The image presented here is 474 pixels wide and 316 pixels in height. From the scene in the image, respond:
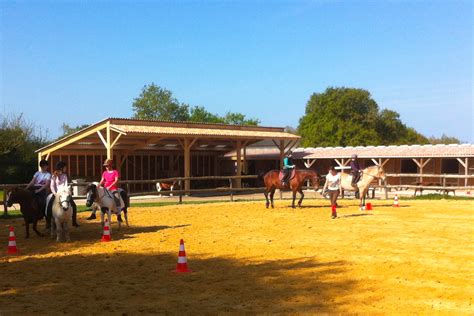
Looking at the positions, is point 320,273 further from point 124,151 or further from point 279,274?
point 124,151

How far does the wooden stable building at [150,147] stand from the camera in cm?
2683

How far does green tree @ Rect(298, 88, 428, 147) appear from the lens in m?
60.3

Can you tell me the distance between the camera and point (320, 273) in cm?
762

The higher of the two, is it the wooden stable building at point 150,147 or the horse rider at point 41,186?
the wooden stable building at point 150,147

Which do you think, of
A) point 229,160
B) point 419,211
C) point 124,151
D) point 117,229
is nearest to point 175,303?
point 117,229

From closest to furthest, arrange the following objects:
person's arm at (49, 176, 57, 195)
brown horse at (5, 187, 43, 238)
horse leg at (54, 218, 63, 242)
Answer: horse leg at (54, 218, 63, 242), person's arm at (49, 176, 57, 195), brown horse at (5, 187, 43, 238)

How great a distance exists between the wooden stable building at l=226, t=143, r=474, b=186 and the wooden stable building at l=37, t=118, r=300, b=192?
3.18 m

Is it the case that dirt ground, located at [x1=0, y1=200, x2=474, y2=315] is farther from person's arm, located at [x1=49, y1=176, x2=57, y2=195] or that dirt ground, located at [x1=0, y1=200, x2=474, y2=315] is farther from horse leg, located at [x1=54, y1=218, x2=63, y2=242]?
person's arm, located at [x1=49, y1=176, x2=57, y2=195]

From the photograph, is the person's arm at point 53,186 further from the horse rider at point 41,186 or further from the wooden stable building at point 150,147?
the wooden stable building at point 150,147

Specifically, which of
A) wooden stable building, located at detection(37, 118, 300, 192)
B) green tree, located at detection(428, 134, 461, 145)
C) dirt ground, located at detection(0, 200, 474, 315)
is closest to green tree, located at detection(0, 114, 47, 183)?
wooden stable building, located at detection(37, 118, 300, 192)

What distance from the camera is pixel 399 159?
35.2 meters

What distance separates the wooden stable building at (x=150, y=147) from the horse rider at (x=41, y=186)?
1293 centimetres

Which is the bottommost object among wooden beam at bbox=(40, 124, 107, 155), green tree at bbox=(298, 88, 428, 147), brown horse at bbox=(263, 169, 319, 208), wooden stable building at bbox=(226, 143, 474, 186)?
brown horse at bbox=(263, 169, 319, 208)

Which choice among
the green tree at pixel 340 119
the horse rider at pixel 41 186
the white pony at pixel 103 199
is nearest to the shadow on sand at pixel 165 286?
the white pony at pixel 103 199
